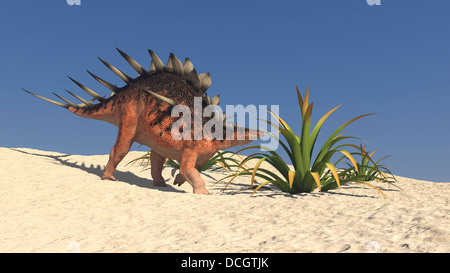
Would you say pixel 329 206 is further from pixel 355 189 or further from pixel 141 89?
pixel 141 89

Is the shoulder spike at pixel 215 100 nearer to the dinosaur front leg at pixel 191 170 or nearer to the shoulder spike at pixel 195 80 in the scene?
the shoulder spike at pixel 195 80

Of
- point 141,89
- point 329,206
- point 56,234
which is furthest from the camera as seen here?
point 141,89

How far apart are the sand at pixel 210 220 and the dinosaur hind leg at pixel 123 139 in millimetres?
326

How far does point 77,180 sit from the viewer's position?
4469 millimetres

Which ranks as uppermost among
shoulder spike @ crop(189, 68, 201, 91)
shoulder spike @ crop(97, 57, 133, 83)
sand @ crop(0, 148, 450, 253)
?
shoulder spike @ crop(97, 57, 133, 83)

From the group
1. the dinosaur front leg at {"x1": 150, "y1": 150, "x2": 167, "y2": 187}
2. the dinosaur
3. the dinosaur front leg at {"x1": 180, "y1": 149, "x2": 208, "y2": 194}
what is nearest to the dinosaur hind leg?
the dinosaur

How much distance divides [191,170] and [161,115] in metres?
0.80

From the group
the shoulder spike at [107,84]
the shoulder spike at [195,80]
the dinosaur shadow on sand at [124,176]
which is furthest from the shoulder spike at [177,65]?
the dinosaur shadow on sand at [124,176]

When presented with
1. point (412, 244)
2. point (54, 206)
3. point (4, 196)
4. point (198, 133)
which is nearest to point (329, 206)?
point (412, 244)

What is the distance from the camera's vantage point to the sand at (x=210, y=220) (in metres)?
2.24

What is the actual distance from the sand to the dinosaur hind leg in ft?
1.07

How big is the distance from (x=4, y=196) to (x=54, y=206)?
76 centimetres

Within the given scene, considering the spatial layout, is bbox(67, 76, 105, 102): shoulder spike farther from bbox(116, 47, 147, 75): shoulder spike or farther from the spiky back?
bbox(116, 47, 147, 75): shoulder spike

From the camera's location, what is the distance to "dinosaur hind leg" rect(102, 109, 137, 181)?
15.3 feet
